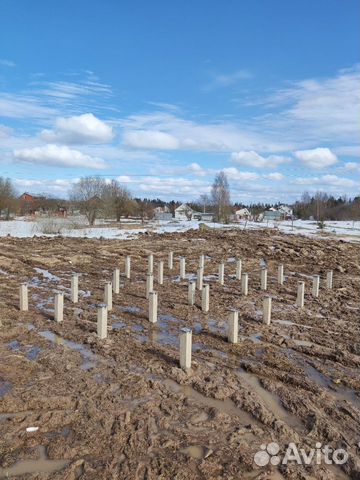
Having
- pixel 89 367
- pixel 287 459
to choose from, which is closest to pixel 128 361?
pixel 89 367

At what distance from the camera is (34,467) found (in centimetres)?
387

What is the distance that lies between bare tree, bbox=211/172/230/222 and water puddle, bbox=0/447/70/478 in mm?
57492

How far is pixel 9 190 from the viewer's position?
179ft

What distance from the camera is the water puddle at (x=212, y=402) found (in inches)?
197

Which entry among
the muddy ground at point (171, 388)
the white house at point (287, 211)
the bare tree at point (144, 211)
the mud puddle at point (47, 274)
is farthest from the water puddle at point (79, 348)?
the white house at point (287, 211)

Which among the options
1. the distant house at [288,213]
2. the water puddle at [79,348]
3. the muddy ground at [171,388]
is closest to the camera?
the muddy ground at [171,388]

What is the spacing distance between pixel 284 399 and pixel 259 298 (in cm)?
650

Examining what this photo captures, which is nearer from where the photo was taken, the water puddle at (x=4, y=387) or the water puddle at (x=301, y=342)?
the water puddle at (x=4, y=387)

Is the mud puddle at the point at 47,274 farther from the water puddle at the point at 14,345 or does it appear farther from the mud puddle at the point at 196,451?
the mud puddle at the point at 196,451

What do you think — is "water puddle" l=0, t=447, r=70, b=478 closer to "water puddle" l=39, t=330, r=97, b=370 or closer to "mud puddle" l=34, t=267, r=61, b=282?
"water puddle" l=39, t=330, r=97, b=370

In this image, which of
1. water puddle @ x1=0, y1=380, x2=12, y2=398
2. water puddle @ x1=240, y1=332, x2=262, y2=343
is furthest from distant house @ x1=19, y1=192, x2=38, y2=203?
water puddle @ x1=0, y1=380, x2=12, y2=398

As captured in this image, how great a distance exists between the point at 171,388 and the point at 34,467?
7.26ft

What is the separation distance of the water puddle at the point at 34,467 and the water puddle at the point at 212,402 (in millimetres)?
1959

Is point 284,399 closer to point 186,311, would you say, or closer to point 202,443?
point 202,443
